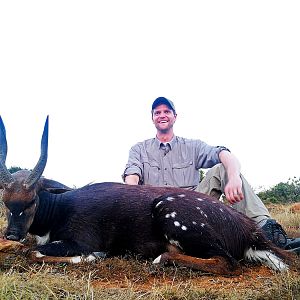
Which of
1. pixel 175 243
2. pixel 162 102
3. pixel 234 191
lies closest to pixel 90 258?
pixel 175 243

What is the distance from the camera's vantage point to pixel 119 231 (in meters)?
4.73

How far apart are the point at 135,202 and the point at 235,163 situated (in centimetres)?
161

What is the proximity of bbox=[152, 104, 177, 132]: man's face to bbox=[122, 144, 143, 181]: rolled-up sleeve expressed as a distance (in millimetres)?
451

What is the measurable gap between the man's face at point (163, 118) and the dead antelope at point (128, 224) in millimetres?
2037

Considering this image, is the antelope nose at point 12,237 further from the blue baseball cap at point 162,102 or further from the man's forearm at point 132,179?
the blue baseball cap at point 162,102

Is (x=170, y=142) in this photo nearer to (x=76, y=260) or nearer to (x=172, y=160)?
(x=172, y=160)

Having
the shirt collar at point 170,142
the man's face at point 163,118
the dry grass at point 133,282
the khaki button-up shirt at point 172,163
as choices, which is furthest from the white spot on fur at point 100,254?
the man's face at point 163,118

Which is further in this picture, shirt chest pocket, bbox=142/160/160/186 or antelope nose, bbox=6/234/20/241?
shirt chest pocket, bbox=142/160/160/186

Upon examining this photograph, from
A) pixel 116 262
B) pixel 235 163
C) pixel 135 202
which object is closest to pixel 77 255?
pixel 116 262

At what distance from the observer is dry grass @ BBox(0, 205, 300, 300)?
3.03m

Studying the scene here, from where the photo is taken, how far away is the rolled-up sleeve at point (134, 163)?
22.0 ft

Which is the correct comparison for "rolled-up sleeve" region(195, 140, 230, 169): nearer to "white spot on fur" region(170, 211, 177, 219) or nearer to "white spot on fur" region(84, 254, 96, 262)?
"white spot on fur" region(170, 211, 177, 219)

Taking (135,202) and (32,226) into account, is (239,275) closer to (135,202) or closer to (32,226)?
(135,202)

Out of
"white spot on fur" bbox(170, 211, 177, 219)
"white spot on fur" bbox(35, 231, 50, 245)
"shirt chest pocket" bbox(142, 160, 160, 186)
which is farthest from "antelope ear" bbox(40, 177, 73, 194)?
"shirt chest pocket" bbox(142, 160, 160, 186)
